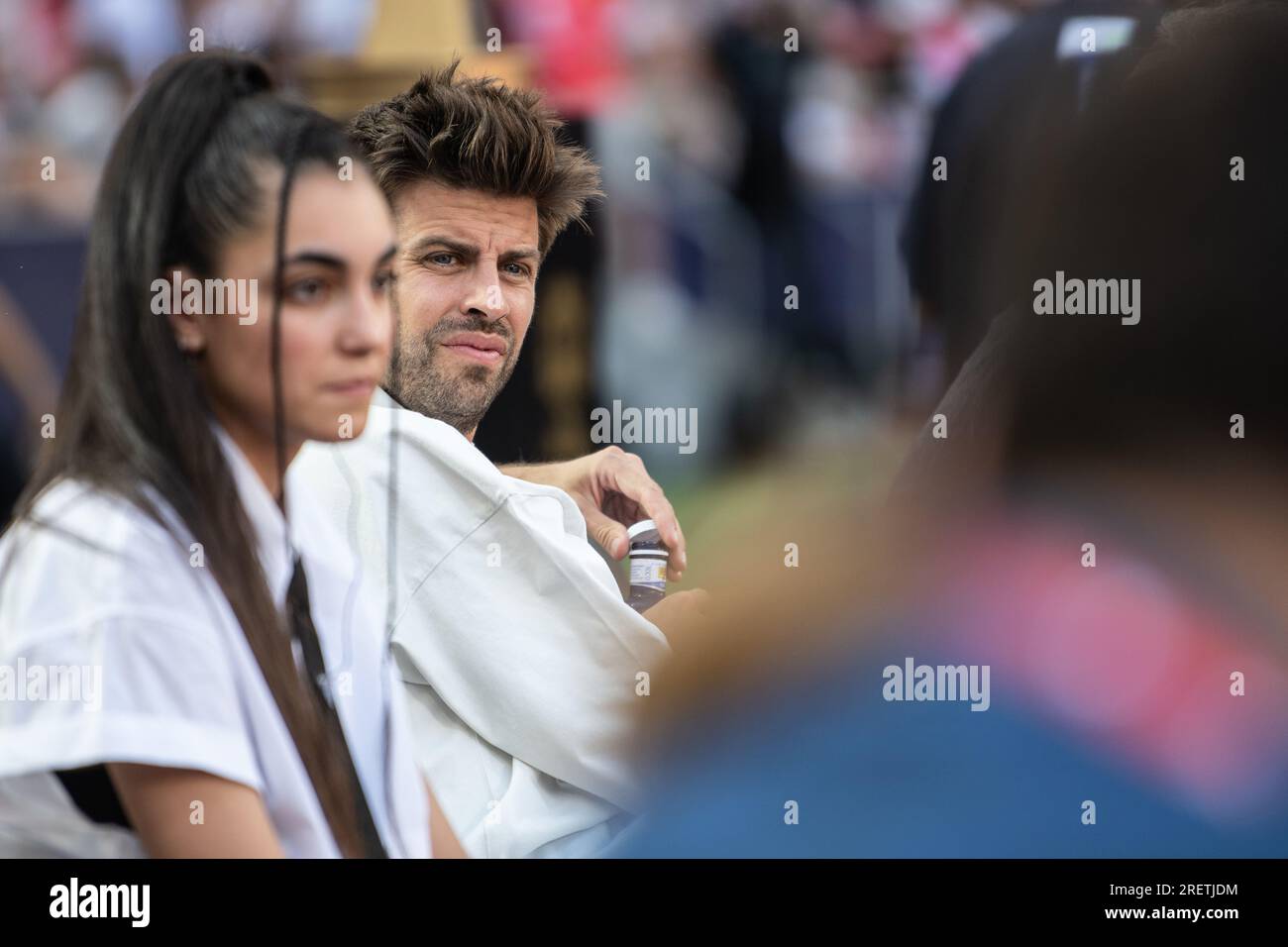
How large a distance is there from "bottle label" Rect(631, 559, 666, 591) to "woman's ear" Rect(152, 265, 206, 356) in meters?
0.78

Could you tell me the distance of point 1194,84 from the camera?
2.58 metres

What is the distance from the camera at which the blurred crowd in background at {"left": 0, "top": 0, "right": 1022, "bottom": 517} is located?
2564 millimetres

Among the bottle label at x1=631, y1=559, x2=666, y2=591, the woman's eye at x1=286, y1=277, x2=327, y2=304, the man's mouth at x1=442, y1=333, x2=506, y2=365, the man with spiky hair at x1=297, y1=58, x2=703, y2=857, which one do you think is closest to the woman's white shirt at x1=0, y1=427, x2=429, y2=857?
the man with spiky hair at x1=297, y1=58, x2=703, y2=857

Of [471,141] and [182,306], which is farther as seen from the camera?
[471,141]

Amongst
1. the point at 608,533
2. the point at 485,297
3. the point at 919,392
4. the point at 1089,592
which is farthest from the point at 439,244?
the point at 1089,592

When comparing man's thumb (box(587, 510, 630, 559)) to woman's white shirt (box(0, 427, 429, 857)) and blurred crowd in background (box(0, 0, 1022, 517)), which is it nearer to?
blurred crowd in background (box(0, 0, 1022, 517))

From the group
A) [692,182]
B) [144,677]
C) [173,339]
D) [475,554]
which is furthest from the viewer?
[692,182]

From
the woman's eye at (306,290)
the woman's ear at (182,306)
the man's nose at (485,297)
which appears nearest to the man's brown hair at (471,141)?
the man's nose at (485,297)

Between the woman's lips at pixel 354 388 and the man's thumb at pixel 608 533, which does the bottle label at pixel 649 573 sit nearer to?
the man's thumb at pixel 608 533

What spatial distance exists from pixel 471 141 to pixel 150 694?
101 cm

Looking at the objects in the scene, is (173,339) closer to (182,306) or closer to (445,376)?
(182,306)

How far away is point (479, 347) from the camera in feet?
8.39

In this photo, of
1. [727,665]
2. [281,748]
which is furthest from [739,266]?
[281,748]

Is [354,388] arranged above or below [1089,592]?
above
